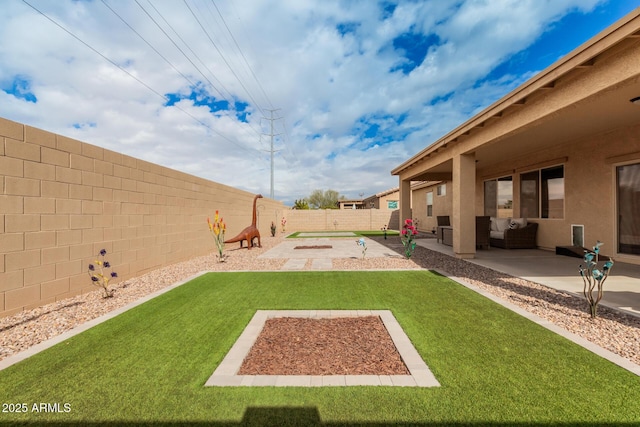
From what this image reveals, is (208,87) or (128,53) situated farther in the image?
(208,87)

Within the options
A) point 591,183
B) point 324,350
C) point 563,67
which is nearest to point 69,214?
point 324,350

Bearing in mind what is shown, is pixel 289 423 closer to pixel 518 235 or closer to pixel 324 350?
pixel 324 350

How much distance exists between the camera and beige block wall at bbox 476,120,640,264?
21.6 feet

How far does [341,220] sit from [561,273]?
16.8 metres

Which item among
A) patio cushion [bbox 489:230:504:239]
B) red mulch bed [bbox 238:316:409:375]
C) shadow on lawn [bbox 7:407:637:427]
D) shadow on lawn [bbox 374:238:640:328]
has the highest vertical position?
patio cushion [bbox 489:230:504:239]

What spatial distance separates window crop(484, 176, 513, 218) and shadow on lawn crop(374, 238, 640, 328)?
486cm

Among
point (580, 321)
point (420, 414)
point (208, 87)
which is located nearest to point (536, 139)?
point (580, 321)

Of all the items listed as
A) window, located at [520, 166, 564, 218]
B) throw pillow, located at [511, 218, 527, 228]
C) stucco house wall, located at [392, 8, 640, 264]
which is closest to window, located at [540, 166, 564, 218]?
window, located at [520, 166, 564, 218]

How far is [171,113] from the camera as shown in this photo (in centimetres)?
1147

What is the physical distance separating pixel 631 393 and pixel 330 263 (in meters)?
5.75

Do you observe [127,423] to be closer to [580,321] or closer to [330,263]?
[580,321]

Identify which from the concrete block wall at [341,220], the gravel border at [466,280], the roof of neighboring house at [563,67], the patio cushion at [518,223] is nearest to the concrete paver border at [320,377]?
the gravel border at [466,280]

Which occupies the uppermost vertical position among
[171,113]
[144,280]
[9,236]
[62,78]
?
[171,113]

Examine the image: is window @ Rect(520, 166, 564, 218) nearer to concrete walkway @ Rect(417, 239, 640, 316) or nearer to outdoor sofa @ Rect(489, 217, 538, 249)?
outdoor sofa @ Rect(489, 217, 538, 249)
